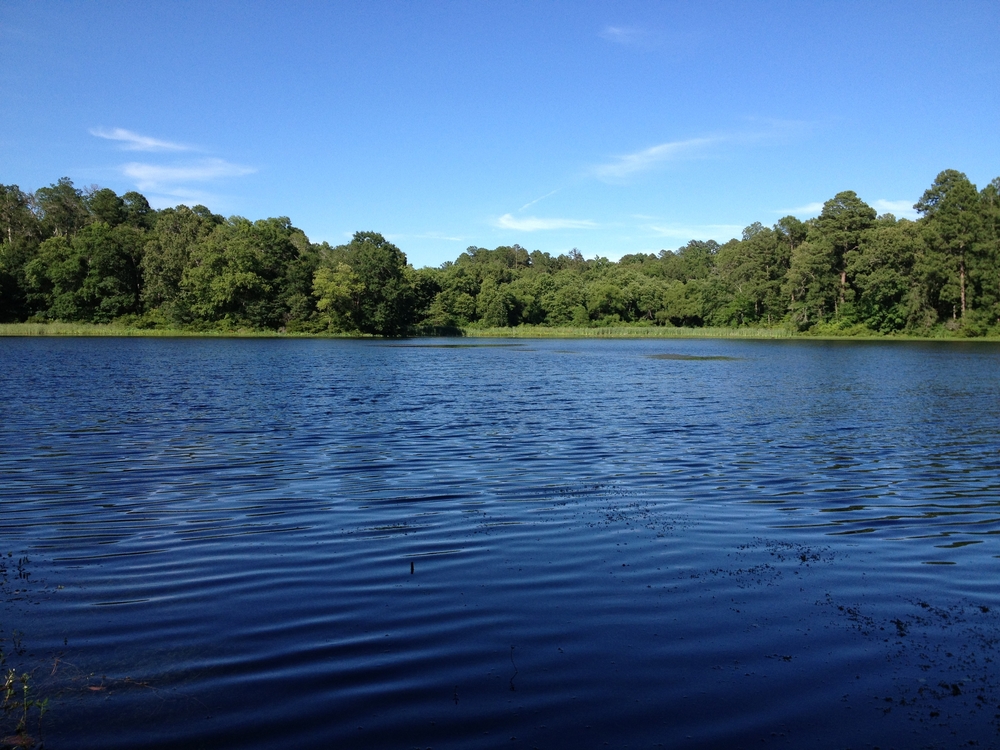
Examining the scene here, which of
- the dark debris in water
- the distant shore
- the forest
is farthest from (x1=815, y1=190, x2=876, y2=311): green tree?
the dark debris in water

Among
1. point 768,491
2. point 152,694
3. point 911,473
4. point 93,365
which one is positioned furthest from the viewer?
point 93,365

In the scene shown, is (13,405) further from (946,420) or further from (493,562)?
(946,420)

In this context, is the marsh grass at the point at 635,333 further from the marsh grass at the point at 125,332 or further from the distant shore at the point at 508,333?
the marsh grass at the point at 125,332

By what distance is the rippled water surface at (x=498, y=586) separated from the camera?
4.91 m

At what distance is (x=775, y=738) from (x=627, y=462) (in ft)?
33.5

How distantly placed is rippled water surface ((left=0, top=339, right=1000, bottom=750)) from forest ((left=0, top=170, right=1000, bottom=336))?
7721 centimetres

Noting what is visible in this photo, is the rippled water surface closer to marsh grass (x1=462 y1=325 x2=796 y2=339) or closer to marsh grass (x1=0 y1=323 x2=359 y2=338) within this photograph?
marsh grass (x1=0 y1=323 x2=359 y2=338)

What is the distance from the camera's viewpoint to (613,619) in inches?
262

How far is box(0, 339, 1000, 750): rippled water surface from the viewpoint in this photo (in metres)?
4.91

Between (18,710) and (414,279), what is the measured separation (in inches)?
4680

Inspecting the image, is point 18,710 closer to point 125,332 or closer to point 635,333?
point 125,332

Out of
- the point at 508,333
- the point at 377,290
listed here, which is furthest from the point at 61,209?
the point at 508,333

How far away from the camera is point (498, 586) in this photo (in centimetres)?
749

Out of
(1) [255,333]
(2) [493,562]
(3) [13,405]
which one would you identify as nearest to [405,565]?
(2) [493,562]
